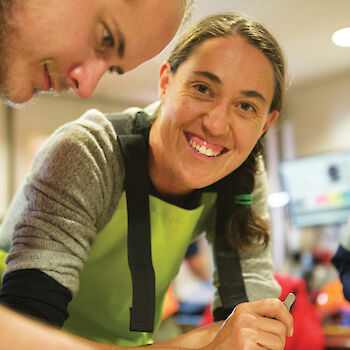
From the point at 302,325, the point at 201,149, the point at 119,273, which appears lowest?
the point at 302,325

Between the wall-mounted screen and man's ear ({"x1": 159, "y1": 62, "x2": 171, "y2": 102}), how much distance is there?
10.2 feet

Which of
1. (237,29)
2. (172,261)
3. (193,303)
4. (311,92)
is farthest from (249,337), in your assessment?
(311,92)

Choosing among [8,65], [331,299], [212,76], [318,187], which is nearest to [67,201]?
[8,65]

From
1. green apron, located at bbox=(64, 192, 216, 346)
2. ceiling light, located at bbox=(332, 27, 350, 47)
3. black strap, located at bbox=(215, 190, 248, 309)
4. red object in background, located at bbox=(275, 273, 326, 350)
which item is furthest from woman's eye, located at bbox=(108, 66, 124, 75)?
ceiling light, located at bbox=(332, 27, 350, 47)

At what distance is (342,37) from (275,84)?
2.30 meters

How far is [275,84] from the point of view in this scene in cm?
108

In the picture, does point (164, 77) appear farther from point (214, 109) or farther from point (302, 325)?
point (302, 325)

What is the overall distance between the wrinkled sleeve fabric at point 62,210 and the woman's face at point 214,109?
146mm

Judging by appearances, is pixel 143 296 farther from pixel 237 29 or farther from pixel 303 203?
pixel 303 203

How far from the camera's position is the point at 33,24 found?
713 millimetres

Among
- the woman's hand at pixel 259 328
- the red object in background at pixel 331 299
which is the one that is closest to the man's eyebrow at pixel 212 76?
the woman's hand at pixel 259 328

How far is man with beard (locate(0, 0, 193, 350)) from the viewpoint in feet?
2.33

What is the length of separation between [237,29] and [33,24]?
1.58 feet

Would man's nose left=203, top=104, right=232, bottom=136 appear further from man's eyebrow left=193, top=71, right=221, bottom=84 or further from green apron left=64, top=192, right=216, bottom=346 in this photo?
green apron left=64, top=192, right=216, bottom=346
